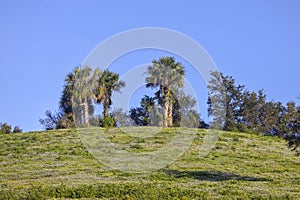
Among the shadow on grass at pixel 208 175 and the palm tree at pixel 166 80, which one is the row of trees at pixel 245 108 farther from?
the shadow on grass at pixel 208 175

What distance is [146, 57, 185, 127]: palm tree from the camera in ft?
205

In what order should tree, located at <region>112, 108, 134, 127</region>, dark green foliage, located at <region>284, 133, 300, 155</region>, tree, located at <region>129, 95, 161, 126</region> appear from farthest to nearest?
tree, located at <region>112, 108, 134, 127</region> → tree, located at <region>129, 95, 161, 126</region> → dark green foliage, located at <region>284, 133, 300, 155</region>

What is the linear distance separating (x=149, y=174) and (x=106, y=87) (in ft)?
122

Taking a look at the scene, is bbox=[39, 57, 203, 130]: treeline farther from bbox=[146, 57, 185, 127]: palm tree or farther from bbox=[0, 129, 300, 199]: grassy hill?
bbox=[0, 129, 300, 199]: grassy hill

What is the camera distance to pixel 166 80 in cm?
6347

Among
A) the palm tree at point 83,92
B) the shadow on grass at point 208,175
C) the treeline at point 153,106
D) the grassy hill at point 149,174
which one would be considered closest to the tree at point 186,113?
the treeline at point 153,106

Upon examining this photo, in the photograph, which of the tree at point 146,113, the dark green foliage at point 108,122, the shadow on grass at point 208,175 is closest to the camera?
the shadow on grass at point 208,175

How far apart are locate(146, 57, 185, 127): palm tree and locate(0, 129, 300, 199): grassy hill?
40.7 feet

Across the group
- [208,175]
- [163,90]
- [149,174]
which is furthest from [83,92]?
[208,175]

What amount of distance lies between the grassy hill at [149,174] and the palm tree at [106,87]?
12.7m

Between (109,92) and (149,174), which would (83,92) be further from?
(149,174)

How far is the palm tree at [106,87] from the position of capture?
2474 inches

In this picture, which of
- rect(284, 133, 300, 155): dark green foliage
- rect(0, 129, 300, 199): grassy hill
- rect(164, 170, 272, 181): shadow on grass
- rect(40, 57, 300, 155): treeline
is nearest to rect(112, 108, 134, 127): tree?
rect(40, 57, 300, 155): treeline

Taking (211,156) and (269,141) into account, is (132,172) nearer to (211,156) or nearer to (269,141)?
(211,156)
